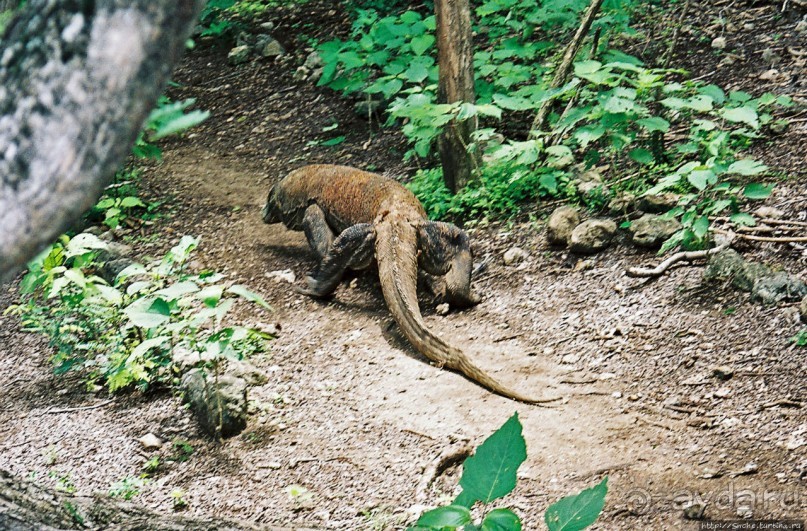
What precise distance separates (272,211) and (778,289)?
3.96m

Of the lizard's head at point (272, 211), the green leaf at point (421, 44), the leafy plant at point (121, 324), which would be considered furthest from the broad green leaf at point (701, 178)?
the lizard's head at point (272, 211)

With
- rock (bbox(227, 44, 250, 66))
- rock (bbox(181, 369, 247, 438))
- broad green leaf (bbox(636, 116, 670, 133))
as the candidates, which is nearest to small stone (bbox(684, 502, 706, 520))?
rock (bbox(181, 369, 247, 438))

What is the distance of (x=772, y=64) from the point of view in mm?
6680

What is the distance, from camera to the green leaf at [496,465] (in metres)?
1.78

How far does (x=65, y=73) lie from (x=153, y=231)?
20.3 ft

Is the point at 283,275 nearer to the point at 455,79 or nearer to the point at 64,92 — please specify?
the point at 455,79

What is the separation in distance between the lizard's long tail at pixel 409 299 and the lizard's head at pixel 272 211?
1403 millimetres

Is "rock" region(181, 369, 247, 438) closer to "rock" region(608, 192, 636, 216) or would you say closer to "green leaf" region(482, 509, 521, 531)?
"green leaf" region(482, 509, 521, 531)

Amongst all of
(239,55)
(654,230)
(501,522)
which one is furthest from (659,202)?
(239,55)

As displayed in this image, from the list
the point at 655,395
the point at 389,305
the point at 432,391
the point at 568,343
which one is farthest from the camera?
the point at 389,305

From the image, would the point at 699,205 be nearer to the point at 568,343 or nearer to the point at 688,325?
the point at 688,325

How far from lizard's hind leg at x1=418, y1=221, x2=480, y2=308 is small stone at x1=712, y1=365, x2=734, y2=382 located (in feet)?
5.64

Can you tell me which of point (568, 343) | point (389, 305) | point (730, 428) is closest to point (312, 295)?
point (389, 305)

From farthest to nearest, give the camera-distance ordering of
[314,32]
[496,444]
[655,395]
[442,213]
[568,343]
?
1. [314,32]
2. [442,213]
3. [568,343]
4. [655,395]
5. [496,444]
